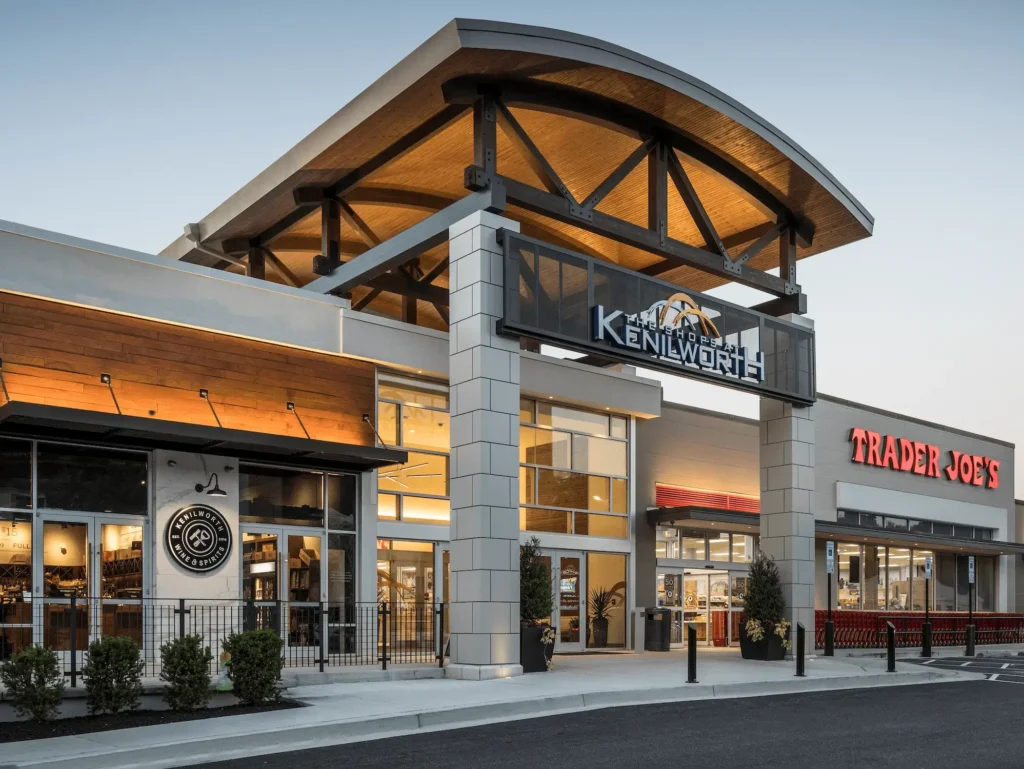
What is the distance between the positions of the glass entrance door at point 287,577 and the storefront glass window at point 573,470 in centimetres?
585

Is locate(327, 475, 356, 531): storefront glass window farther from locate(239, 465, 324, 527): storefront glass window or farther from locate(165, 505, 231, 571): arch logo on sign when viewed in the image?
locate(165, 505, 231, 571): arch logo on sign

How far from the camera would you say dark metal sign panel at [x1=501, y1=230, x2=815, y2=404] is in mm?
19656

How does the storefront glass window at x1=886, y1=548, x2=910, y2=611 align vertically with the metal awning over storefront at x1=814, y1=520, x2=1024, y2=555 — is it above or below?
below

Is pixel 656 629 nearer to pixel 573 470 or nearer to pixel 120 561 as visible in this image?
pixel 573 470

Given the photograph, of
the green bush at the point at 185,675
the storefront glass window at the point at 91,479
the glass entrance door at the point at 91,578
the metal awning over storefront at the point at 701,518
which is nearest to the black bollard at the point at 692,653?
the green bush at the point at 185,675

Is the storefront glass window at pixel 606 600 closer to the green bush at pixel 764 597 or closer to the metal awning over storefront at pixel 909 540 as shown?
the green bush at pixel 764 597

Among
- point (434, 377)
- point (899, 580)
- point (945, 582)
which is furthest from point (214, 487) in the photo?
point (945, 582)

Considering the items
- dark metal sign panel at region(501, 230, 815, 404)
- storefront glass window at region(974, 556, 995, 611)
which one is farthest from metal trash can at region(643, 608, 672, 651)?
storefront glass window at region(974, 556, 995, 611)

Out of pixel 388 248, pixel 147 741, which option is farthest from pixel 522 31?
pixel 147 741

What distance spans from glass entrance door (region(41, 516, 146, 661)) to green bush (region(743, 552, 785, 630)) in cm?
1267

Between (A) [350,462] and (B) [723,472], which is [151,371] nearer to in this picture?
(A) [350,462]

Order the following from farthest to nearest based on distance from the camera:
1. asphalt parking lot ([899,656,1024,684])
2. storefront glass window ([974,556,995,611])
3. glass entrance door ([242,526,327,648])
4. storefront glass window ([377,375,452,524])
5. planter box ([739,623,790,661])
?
1. storefront glass window ([974,556,995,611])
2. planter box ([739,623,790,661])
3. storefront glass window ([377,375,452,524])
4. asphalt parking lot ([899,656,1024,684])
5. glass entrance door ([242,526,327,648])

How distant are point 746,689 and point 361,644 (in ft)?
24.0

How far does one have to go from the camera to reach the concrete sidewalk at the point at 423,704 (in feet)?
36.6
